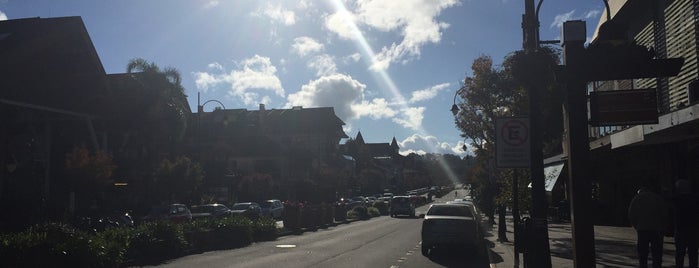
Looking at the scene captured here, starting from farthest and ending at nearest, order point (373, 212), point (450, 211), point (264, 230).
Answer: point (373, 212) → point (264, 230) → point (450, 211)

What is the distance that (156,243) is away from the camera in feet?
58.3

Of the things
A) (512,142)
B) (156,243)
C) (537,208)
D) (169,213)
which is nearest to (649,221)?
(512,142)

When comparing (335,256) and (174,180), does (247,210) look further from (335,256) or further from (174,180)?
(335,256)

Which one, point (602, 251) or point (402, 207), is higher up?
point (402, 207)

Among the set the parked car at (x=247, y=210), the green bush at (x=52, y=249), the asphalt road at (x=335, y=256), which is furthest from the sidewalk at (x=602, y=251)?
the parked car at (x=247, y=210)

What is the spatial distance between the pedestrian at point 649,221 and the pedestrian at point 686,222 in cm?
23

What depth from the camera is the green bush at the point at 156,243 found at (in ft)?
56.0

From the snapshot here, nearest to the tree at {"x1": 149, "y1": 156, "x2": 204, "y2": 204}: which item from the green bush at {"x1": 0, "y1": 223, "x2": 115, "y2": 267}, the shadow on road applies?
the shadow on road

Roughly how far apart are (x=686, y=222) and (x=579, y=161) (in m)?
5.60

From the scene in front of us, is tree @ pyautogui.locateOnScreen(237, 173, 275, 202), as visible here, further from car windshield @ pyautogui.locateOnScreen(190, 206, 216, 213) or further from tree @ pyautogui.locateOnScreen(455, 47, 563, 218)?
tree @ pyautogui.locateOnScreen(455, 47, 563, 218)

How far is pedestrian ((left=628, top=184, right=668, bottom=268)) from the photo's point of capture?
11195 mm

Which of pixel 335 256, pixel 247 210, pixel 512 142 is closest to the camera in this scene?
pixel 512 142

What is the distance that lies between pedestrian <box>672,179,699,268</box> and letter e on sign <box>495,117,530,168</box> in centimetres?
275

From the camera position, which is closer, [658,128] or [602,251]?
[658,128]
